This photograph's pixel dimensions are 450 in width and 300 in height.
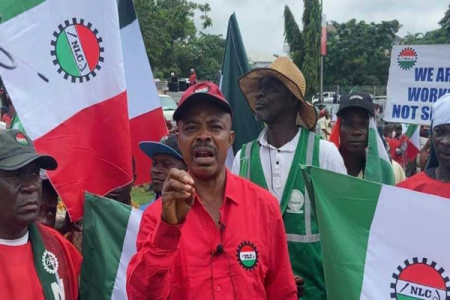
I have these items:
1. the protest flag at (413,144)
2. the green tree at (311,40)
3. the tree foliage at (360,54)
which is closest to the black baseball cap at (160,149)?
the protest flag at (413,144)

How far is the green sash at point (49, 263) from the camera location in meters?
2.60

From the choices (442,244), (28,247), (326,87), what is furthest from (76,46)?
(326,87)

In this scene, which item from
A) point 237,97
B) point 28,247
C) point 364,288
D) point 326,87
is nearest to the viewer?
point 28,247

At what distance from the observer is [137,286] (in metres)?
2.10

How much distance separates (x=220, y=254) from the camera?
226 centimetres

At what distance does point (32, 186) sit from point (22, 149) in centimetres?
18

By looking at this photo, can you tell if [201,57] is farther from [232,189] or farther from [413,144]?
[232,189]

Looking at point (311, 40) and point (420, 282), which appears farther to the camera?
point (311, 40)

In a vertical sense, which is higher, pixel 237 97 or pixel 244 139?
pixel 237 97

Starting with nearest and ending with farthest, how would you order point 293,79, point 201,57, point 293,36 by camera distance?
point 293,79 < point 293,36 < point 201,57

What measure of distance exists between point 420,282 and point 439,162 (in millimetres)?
784

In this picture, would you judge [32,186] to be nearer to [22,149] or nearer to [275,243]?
[22,149]

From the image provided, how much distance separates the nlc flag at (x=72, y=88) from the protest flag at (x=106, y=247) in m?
0.10

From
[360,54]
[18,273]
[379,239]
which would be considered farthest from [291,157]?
[360,54]
